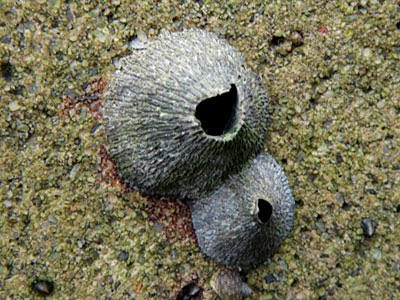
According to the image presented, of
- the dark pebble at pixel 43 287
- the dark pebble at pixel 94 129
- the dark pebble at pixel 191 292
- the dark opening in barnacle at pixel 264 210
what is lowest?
the dark pebble at pixel 191 292

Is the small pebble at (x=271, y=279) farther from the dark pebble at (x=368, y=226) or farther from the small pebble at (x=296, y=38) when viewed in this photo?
the small pebble at (x=296, y=38)

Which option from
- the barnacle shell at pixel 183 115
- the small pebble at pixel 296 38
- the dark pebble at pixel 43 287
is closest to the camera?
the barnacle shell at pixel 183 115

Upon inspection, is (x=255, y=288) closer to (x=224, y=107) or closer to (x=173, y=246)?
(x=173, y=246)

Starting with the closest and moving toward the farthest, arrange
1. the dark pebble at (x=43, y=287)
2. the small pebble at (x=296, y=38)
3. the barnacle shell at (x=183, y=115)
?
the barnacle shell at (x=183, y=115)
the dark pebble at (x=43, y=287)
the small pebble at (x=296, y=38)

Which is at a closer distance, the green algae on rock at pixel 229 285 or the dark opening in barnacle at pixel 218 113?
the dark opening in barnacle at pixel 218 113

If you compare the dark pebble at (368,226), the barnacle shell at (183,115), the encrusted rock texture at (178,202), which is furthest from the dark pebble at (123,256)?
the dark pebble at (368,226)

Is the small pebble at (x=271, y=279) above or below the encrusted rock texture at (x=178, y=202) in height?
below

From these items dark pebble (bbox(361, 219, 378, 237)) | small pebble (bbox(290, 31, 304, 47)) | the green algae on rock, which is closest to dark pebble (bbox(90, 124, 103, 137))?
the green algae on rock

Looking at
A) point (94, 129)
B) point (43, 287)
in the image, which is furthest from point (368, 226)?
point (43, 287)

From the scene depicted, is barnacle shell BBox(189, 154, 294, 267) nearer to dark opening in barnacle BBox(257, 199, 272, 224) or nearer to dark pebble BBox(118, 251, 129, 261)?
dark opening in barnacle BBox(257, 199, 272, 224)
